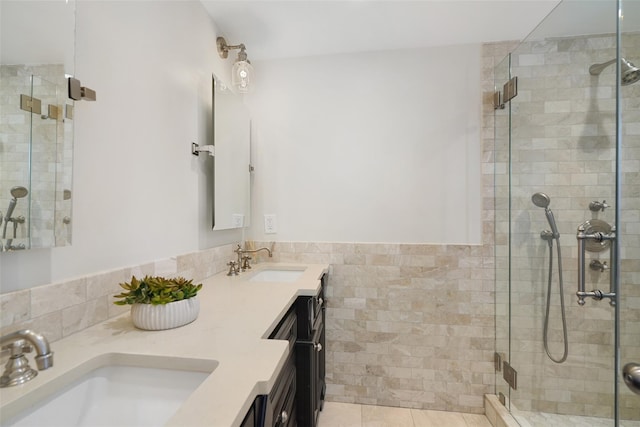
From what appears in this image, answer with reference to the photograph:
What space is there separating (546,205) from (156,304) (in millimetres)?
2015

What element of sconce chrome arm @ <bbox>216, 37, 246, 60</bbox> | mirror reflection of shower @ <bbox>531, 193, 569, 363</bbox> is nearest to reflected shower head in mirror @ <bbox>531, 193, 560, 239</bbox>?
mirror reflection of shower @ <bbox>531, 193, 569, 363</bbox>

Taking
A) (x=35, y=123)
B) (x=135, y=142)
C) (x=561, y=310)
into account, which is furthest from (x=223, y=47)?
(x=561, y=310)

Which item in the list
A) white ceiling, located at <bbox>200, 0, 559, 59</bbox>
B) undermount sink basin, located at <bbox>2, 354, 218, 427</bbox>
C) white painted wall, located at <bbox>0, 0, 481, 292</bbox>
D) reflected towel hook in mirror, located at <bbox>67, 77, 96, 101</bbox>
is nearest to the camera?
undermount sink basin, located at <bbox>2, 354, 218, 427</bbox>

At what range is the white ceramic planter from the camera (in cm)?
84

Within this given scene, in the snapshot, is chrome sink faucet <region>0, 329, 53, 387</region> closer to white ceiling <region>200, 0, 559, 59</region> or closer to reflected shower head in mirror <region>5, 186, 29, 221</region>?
reflected shower head in mirror <region>5, 186, 29, 221</region>

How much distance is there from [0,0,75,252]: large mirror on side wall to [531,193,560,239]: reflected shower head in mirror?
2.21 m

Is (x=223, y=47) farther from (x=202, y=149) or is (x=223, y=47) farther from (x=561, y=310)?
(x=561, y=310)

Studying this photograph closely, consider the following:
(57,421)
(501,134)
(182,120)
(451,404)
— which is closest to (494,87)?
(501,134)

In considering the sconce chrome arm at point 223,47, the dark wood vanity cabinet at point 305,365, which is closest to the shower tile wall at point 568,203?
the dark wood vanity cabinet at point 305,365

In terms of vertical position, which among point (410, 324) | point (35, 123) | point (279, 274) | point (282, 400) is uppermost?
point (35, 123)

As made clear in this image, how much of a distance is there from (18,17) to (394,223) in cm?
191

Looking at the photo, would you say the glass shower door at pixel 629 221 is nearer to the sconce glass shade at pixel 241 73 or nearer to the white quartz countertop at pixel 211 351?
the white quartz countertop at pixel 211 351

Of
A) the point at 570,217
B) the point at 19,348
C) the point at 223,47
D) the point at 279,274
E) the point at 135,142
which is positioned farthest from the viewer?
the point at 279,274

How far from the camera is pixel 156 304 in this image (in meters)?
0.84
